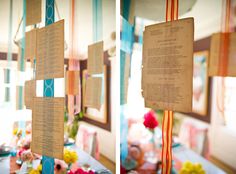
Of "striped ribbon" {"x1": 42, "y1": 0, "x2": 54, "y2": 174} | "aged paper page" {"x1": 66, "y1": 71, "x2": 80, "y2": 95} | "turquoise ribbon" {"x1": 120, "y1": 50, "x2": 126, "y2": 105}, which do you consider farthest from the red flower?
"striped ribbon" {"x1": 42, "y1": 0, "x2": 54, "y2": 174}

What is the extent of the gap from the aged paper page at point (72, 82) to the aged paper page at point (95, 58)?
0.07 metres

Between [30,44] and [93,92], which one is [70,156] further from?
[30,44]

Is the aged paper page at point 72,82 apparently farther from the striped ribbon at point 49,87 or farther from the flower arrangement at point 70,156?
the flower arrangement at point 70,156

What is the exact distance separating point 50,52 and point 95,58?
0.75 feet

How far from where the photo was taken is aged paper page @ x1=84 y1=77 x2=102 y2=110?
113 centimetres

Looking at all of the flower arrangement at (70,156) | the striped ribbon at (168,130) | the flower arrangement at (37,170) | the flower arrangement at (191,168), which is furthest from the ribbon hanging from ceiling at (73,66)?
the flower arrangement at (191,168)

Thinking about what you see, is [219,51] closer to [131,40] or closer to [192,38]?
[192,38]

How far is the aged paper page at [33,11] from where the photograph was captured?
1312 mm

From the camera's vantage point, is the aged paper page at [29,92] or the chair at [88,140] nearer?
the chair at [88,140]

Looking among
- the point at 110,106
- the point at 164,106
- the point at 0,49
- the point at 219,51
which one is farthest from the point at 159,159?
the point at 0,49

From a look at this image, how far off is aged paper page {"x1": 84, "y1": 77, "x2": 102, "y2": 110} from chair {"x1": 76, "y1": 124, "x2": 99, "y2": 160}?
0.11 metres

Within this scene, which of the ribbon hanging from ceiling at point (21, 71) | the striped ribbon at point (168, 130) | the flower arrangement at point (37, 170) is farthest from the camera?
the ribbon hanging from ceiling at point (21, 71)

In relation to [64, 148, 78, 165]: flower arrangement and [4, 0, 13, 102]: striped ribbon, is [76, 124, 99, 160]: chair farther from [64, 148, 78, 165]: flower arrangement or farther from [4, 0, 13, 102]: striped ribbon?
[4, 0, 13, 102]: striped ribbon

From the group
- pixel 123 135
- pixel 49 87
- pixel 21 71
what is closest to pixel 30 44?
pixel 21 71
